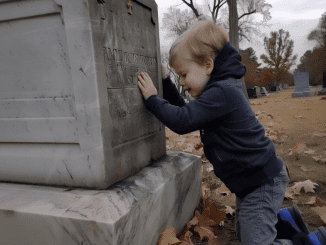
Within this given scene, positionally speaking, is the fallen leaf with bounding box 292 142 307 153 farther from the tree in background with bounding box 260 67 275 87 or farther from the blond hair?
the tree in background with bounding box 260 67 275 87

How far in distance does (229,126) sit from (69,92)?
0.97m

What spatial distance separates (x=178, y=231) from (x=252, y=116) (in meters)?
0.97

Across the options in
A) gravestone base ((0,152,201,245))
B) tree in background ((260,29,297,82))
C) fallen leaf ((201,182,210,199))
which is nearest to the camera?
gravestone base ((0,152,201,245))

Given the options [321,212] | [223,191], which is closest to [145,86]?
[223,191]

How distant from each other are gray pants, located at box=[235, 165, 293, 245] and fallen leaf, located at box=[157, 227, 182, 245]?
0.40m

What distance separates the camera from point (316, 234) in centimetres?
152

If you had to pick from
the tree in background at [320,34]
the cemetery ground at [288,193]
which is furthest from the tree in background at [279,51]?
the cemetery ground at [288,193]

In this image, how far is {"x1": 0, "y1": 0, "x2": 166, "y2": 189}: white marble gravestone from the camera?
1323mm

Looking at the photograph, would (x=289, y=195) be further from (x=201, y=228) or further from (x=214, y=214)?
(x=201, y=228)

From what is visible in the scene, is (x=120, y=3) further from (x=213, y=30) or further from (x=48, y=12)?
(x=213, y=30)

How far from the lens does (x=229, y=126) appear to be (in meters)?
1.46

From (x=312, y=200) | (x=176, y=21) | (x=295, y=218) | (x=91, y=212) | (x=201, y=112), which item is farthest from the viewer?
(x=176, y=21)

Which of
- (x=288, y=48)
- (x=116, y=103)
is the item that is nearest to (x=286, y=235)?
(x=116, y=103)

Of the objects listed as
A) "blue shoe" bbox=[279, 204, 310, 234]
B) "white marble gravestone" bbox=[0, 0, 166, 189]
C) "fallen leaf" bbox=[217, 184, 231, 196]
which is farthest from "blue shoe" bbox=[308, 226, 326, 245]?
"white marble gravestone" bbox=[0, 0, 166, 189]
